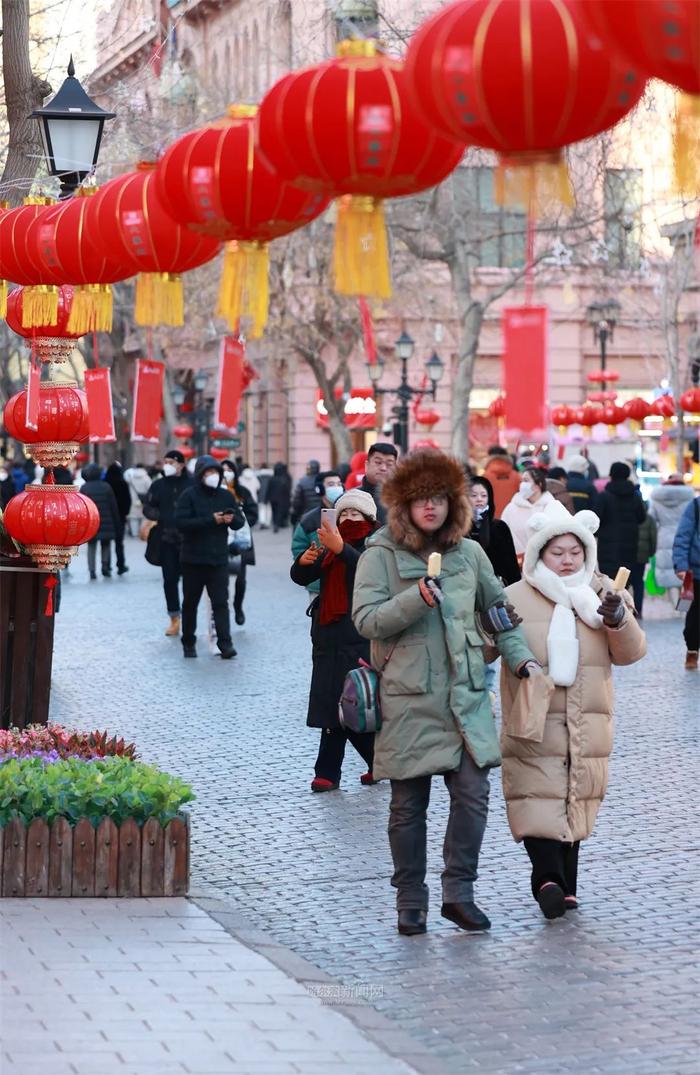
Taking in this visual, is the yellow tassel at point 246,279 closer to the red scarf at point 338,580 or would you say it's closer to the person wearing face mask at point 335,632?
the person wearing face mask at point 335,632

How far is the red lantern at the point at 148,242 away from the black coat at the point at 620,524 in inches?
505

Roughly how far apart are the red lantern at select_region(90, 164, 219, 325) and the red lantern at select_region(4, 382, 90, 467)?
3101 millimetres

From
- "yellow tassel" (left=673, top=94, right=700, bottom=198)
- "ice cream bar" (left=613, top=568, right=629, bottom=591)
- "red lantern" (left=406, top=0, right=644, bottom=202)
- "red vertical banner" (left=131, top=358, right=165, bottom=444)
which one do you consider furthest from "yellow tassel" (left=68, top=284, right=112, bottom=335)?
"yellow tassel" (left=673, top=94, right=700, bottom=198)

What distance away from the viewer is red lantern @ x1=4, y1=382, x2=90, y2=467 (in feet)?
40.7

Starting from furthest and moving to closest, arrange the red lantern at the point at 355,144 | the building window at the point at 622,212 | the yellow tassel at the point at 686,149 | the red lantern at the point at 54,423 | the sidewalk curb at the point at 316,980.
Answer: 1. the building window at the point at 622,212
2. the red lantern at the point at 54,423
3. the red lantern at the point at 355,144
4. the sidewalk curb at the point at 316,980
5. the yellow tassel at the point at 686,149

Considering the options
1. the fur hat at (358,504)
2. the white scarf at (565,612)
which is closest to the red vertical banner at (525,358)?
the white scarf at (565,612)

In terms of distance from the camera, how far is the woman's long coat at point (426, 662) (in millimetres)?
7746

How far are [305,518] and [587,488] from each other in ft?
38.5

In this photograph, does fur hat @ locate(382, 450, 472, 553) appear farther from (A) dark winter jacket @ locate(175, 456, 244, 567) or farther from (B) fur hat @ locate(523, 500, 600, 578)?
(A) dark winter jacket @ locate(175, 456, 244, 567)

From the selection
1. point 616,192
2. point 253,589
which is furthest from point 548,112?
point 616,192

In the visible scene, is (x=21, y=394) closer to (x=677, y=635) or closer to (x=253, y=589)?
(x=677, y=635)

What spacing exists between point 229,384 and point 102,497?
1578 cm

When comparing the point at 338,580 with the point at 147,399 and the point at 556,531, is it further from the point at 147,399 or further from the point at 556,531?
the point at 147,399

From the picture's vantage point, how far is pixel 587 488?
23.0 m
